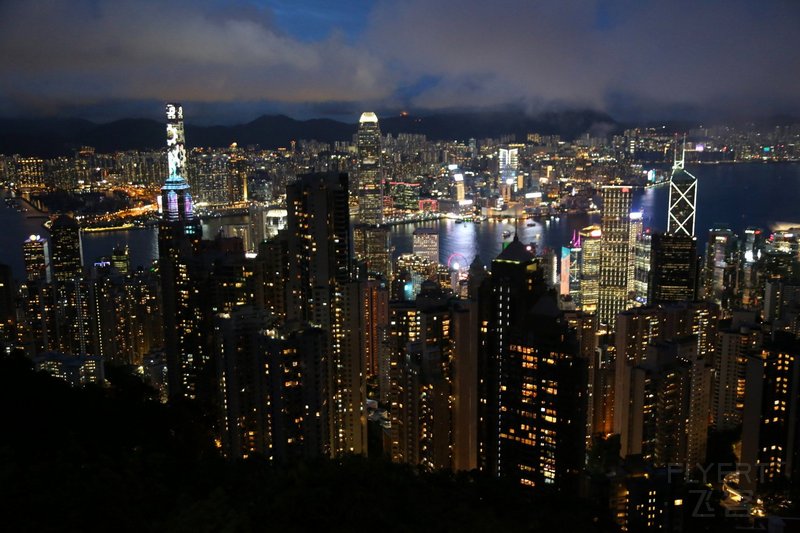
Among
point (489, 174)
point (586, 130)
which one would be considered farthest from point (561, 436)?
point (489, 174)

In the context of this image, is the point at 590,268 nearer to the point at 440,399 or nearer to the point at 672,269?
the point at 672,269

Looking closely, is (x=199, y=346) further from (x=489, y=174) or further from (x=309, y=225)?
(x=489, y=174)

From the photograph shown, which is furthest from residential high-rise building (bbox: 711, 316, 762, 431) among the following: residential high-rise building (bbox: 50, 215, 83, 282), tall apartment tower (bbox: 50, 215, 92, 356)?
residential high-rise building (bbox: 50, 215, 83, 282)

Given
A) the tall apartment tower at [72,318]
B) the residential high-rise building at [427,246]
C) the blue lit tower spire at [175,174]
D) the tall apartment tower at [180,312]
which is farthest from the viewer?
the blue lit tower spire at [175,174]

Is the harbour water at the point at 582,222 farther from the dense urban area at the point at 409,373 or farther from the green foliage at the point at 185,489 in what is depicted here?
the green foliage at the point at 185,489

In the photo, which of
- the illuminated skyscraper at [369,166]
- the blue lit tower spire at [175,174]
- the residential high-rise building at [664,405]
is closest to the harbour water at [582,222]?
the blue lit tower spire at [175,174]

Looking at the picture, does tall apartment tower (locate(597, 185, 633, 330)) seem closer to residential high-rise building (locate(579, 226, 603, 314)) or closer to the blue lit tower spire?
residential high-rise building (locate(579, 226, 603, 314))
